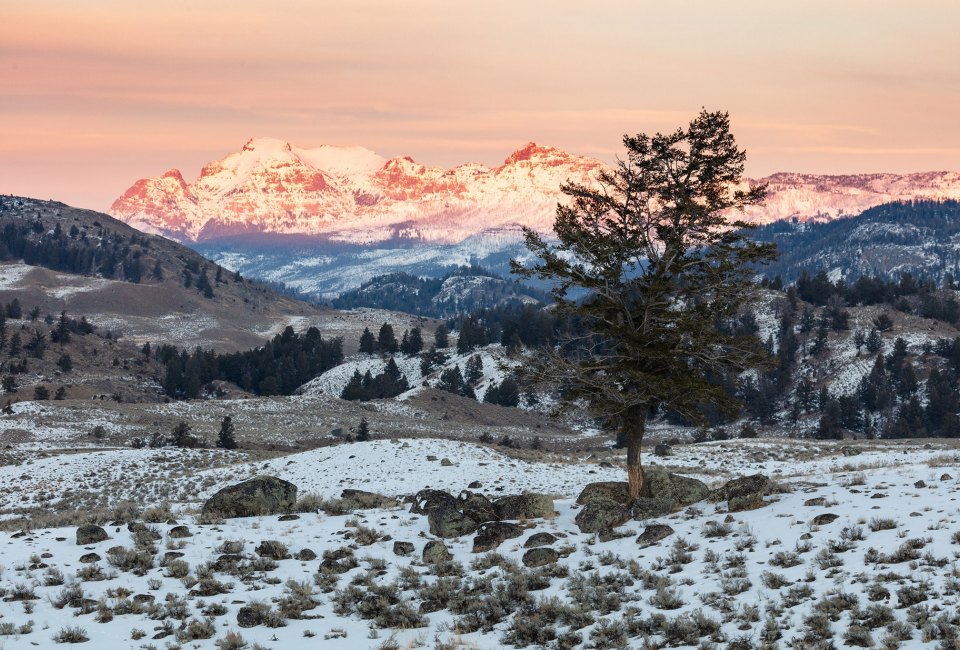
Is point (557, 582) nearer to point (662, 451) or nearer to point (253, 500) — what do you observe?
point (253, 500)

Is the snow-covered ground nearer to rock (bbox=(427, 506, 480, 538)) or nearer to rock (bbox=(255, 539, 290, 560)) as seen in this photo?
rock (bbox=(255, 539, 290, 560))

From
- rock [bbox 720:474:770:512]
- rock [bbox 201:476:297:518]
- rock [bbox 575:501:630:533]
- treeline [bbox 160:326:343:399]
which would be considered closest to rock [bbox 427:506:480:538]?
rock [bbox 575:501:630:533]

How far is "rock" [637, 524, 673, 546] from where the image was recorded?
2225 cm

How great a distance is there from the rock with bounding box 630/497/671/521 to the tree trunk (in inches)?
38.4

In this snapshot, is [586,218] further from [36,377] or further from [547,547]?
[36,377]

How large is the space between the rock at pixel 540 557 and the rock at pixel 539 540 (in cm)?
103

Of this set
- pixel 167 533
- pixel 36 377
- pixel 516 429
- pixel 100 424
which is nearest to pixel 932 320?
pixel 516 429

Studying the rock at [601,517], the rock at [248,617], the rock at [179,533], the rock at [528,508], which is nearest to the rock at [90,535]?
the rock at [179,533]

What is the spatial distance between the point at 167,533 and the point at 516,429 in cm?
8898

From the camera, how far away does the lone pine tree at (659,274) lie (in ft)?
86.4

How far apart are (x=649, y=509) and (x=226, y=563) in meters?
11.5

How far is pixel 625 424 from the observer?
27.1 meters

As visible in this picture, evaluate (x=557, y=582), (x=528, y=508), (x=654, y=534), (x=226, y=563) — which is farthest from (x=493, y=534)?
(x=226, y=563)

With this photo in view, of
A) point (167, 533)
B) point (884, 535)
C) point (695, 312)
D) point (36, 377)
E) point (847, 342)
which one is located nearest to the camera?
point (884, 535)
